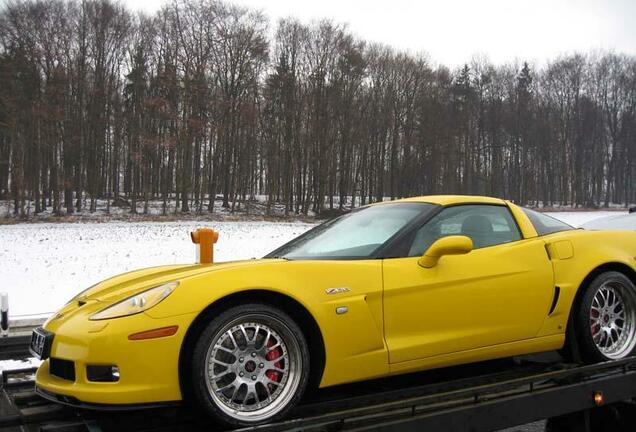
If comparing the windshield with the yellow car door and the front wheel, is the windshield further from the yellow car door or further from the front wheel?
the front wheel

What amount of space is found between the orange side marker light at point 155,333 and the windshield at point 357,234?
1182 mm

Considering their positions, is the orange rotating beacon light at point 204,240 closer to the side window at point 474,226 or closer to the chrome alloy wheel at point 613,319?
the side window at point 474,226

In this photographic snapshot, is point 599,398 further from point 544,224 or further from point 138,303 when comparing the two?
point 138,303

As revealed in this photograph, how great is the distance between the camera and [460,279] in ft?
10.9

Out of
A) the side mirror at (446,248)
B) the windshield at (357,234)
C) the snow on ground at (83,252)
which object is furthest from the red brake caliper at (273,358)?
the snow on ground at (83,252)

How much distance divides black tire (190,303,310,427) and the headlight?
0.90 feet

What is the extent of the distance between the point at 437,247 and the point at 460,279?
292mm

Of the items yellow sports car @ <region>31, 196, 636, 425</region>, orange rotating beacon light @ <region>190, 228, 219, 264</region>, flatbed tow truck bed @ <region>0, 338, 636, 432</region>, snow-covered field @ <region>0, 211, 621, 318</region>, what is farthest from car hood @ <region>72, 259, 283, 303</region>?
snow-covered field @ <region>0, 211, 621, 318</region>

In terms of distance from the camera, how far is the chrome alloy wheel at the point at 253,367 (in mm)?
2664

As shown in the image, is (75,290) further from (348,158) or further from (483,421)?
(348,158)

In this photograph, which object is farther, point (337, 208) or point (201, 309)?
point (337, 208)

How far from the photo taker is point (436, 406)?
293 centimetres

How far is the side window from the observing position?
3.55m

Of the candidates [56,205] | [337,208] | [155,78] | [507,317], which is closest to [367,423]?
[507,317]
